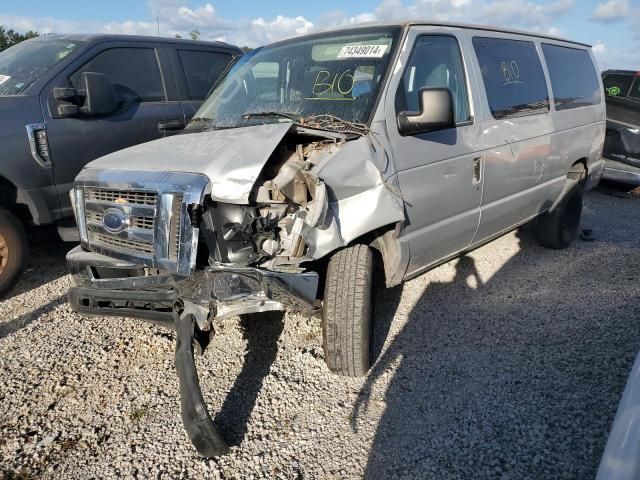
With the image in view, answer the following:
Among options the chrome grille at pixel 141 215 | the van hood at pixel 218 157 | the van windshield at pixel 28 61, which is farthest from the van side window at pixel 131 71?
the chrome grille at pixel 141 215

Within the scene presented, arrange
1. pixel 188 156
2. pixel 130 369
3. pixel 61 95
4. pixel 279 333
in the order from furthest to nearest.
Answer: pixel 61 95, pixel 279 333, pixel 130 369, pixel 188 156

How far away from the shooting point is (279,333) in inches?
134

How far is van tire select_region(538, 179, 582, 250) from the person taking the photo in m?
4.78

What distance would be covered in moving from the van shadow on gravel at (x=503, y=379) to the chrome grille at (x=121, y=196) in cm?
159

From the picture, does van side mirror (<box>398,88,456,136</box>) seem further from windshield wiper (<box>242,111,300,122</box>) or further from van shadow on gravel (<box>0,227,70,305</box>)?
van shadow on gravel (<box>0,227,70,305</box>)

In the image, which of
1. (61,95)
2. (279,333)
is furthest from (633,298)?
(61,95)

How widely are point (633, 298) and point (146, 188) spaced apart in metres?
3.60

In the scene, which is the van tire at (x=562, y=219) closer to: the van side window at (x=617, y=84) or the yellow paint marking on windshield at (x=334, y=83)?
the yellow paint marking on windshield at (x=334, y=83)

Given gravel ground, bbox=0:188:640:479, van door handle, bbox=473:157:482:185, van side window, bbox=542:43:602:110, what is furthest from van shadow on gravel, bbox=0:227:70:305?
van side window, bbox=542:43:602:110

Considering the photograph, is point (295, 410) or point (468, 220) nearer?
point (295, 410)

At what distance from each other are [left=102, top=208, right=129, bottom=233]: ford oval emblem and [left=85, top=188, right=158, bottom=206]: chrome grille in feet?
0.20

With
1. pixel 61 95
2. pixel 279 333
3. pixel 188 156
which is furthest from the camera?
pixel 61 95

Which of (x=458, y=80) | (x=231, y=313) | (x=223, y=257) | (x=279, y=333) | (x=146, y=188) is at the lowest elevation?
(x=279, y=333)

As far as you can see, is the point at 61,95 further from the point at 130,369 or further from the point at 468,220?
the point at 468,220
